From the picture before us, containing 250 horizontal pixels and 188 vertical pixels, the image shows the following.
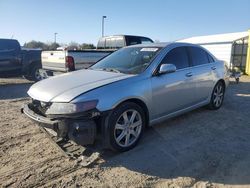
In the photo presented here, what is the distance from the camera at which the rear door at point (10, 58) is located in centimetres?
1123

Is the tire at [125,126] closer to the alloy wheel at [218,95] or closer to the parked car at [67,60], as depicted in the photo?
the alloy wheel at [218,95]

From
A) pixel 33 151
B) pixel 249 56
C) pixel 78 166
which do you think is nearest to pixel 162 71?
pixel 78 166

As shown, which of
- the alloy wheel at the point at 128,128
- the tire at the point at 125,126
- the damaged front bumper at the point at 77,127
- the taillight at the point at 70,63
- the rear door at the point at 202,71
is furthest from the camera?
the taillight at the point at 70,63

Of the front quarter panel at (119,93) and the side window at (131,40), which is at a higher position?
the side window at (131,40)

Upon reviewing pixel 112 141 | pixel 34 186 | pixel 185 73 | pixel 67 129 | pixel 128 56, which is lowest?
pixel 34 186

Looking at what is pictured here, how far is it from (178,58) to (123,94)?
5.94 ft

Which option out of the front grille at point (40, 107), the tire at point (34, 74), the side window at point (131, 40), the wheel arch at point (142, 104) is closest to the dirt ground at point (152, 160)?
the wheel arch at point (142, 104)

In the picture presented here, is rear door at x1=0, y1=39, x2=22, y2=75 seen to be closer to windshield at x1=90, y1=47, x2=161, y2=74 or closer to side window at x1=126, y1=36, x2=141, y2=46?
side window at x1=126, y1=36, x2=141, y2=46

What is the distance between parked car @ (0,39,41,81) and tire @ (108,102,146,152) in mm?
8877

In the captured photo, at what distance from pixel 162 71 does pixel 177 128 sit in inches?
52.4

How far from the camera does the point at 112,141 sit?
152 inches

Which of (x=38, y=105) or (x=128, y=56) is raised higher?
(x=128, y=56)

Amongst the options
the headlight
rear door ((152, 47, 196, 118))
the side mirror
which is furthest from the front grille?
the side mirror

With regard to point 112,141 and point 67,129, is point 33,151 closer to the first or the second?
point 67,129
